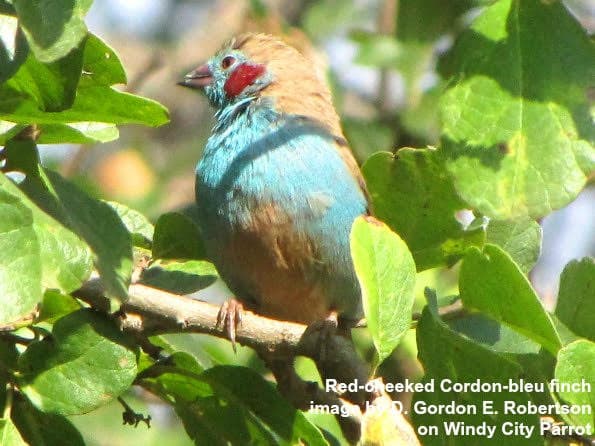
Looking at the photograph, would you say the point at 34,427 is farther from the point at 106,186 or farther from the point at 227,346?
the point at 106,186

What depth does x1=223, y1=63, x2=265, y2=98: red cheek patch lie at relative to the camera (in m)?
4.84

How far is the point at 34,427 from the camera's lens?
8.24 feet

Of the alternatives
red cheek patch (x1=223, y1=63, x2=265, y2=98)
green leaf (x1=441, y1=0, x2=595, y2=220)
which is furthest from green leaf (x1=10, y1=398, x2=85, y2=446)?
red cheek patch (x1=223, y1=63, x2=265, y2=98)

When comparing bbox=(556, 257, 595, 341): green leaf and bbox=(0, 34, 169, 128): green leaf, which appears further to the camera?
bbox=(556, 257, 595, 341): green leaf

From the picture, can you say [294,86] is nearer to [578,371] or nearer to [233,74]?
[233,74]

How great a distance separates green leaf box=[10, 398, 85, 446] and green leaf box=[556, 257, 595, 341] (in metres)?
1.16

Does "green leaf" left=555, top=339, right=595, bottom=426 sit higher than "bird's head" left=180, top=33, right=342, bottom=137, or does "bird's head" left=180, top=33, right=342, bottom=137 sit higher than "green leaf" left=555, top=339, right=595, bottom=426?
"bird's head" left=180, top=33, right=342, bottom=137

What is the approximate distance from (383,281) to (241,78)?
2702mm

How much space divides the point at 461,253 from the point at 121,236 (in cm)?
103

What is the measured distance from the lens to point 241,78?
4930 millimetres

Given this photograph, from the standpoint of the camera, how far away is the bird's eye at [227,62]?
5.12 m

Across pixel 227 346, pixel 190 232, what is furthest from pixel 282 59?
pixel 190 232

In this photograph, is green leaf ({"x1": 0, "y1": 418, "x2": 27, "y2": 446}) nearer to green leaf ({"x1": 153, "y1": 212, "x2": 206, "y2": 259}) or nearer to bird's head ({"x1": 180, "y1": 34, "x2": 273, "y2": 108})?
green leaf ({"x1": 153, "y1": 212, "x2": 206, "y2": 259})

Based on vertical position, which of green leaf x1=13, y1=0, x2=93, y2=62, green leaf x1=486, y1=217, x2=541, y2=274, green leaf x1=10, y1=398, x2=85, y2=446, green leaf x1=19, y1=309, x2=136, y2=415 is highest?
green leaf x1=13, y1=0, x2=93, y2=62
